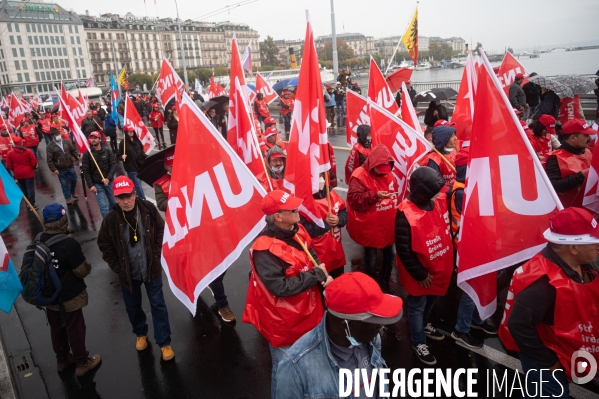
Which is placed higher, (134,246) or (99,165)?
(99,165)

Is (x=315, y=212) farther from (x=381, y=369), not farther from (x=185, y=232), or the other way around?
(x=381, y=369)

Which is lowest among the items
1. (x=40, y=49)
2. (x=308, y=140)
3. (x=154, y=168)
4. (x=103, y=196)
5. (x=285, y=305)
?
(x=103, y=196)

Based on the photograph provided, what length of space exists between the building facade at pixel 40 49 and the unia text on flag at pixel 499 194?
4128 inches

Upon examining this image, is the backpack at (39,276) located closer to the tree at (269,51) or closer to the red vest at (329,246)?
the red vest at (329,246)

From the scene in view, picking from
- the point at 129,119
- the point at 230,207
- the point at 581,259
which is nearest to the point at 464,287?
the point at 581,259

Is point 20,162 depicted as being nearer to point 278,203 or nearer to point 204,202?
point 204,202

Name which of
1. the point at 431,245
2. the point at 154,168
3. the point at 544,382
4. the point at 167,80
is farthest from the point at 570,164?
the point at 167,80

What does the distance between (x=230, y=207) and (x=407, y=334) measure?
Answer: 7.40ft

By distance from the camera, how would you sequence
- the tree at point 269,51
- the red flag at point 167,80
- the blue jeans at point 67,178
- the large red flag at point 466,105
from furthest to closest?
the tree at point 269,51, the red flag at point 167,80, the blue jeans at point 67,178, the large red flag at point 466,105

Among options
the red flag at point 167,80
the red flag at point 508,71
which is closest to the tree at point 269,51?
the red flag at point 167,80

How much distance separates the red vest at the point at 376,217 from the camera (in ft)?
14.9

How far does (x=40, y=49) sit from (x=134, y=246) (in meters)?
119

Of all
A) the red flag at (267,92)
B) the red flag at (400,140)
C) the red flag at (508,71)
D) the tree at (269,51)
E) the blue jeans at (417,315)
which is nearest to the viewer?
the blue jeans at (417,315)

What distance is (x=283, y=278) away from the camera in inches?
114
